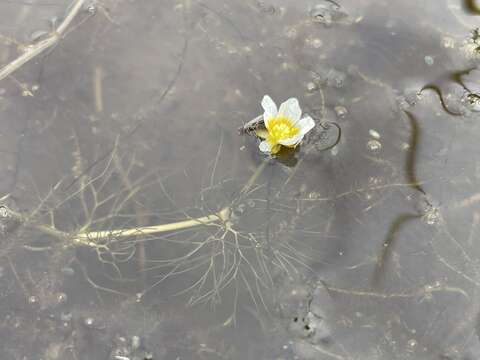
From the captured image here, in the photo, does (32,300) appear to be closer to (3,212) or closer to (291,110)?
(3,212)

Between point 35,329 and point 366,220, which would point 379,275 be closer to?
point 366,220

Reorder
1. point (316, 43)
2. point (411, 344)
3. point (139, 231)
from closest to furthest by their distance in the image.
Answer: point (411, 344)
point (139, 231)
point (316, 43)

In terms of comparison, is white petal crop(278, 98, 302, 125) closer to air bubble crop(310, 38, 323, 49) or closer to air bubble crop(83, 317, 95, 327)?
air bubble crop(310, 38, 323, 49)

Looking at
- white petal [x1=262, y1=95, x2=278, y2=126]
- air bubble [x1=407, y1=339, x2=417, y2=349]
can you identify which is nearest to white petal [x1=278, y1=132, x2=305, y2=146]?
white petal [x1=262, y1=95, x2=278, y2=126]

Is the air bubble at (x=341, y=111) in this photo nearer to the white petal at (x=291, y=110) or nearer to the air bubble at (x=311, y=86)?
the air bubble at (x=311, y=86)

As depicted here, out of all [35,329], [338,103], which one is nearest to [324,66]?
[338,103]

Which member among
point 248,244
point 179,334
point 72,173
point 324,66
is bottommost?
point 179,334

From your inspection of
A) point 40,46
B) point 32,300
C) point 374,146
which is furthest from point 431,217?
point 40,46
